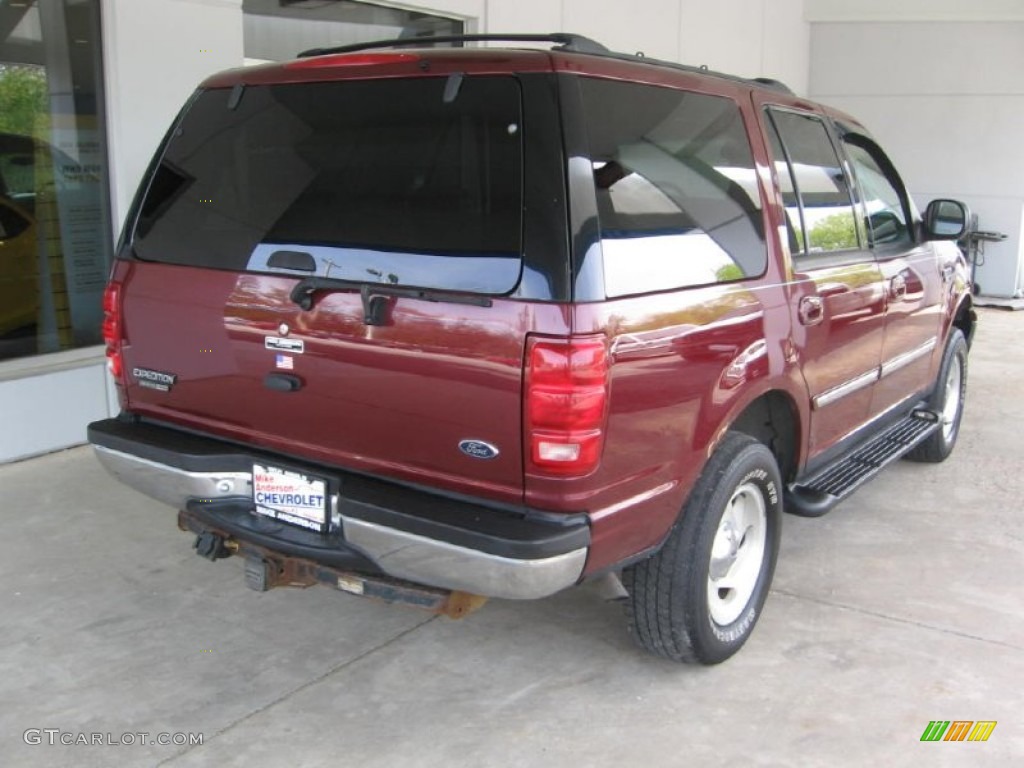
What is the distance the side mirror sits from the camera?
534 cm

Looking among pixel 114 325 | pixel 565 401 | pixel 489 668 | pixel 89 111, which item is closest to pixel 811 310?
pixel 565 401

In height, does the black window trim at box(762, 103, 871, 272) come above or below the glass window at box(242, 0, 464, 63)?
below

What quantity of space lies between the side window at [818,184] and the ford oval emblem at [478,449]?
71.8 inches

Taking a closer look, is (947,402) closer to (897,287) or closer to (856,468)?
(897,287)

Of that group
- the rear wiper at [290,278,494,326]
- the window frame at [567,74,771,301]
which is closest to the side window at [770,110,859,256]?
the window frame at [567,74,771,301]

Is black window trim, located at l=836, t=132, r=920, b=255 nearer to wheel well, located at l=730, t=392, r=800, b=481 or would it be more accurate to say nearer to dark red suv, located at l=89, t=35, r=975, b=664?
dark red suv, located at l=89, t=35, r=975, b=664

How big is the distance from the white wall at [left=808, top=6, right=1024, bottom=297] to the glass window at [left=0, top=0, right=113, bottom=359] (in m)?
11.5

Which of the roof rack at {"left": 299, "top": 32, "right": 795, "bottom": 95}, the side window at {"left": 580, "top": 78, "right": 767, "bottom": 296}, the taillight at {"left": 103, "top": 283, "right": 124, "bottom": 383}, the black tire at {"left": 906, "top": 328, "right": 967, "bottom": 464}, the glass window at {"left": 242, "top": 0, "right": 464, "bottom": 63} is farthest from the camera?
the glass window at {"left": 242, "top": 0, "right": 464, "bottom": 63}

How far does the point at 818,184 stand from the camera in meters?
4.35

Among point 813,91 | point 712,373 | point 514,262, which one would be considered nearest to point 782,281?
point 712,373

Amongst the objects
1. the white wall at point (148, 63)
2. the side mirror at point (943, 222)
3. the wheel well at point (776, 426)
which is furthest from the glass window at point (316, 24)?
the wheel well at point (776, 426)

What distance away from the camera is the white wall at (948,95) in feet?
45.5

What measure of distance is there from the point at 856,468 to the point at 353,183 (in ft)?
9.02

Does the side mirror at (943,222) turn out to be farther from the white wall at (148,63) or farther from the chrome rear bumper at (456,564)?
the white wall at (148,63)
